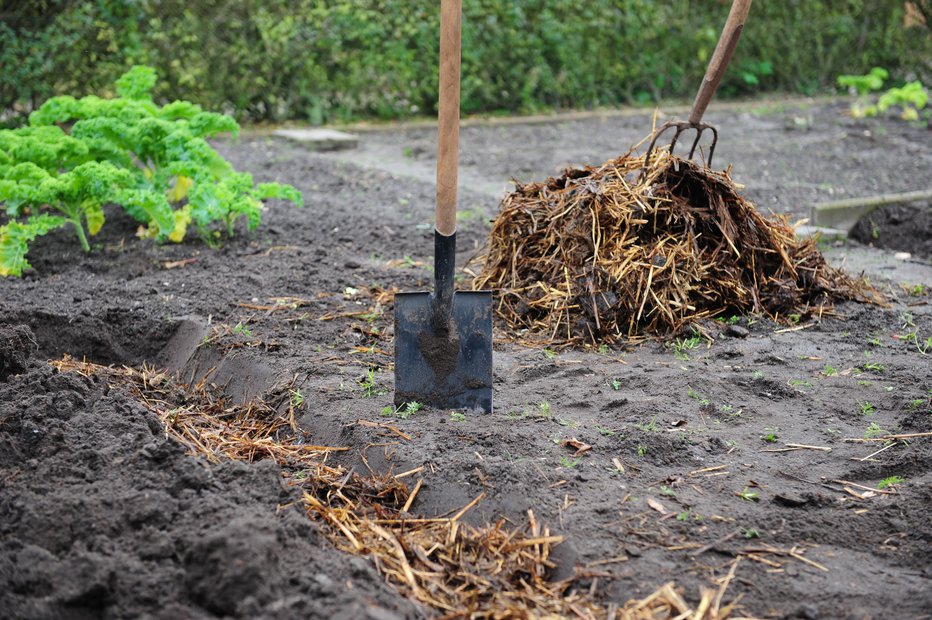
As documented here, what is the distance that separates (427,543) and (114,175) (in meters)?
3.20

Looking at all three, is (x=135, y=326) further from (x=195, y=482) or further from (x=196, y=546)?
(x=196, y=546)

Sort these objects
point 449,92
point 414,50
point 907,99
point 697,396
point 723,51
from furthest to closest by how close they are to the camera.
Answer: point 414,50
point 907,99
point 723,51
point 697,396
point 449,92

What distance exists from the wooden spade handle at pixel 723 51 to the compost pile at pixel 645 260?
29cm

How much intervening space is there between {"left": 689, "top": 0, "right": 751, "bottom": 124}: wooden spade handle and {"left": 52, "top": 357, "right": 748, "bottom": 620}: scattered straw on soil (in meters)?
2.42

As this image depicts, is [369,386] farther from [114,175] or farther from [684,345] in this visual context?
[114,175]

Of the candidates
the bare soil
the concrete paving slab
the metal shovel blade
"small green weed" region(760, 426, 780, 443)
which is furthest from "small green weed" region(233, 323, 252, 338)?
the concrete paving slab

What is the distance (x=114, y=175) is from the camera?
4.89 metres

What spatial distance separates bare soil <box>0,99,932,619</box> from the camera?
2.26m

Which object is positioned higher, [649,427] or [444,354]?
[444,354]

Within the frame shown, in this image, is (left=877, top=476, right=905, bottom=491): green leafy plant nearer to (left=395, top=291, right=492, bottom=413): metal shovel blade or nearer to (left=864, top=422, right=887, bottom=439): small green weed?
(left=864, top=422, right=887, bottom=439): small green weed

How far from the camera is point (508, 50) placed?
11383 millimetres

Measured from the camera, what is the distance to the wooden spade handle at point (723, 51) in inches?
167

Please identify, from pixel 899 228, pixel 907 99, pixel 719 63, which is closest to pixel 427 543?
pixel 719 63

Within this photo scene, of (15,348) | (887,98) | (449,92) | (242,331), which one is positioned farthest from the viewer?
(887,98)
